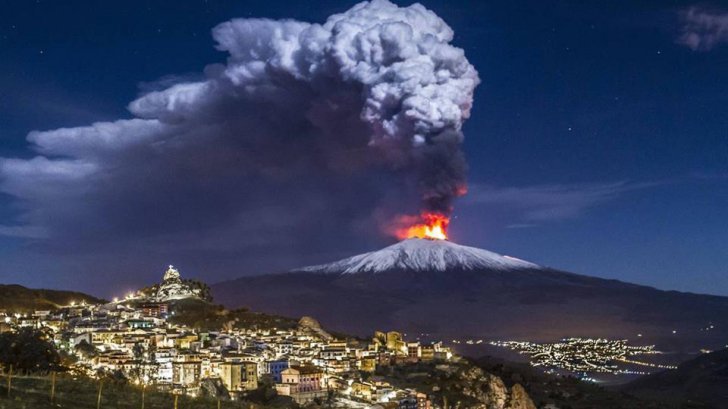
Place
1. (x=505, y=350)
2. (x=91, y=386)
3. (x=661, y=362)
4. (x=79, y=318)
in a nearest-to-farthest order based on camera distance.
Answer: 1. (x=91, y=386)
2. (x=79, y=318)
3. (x=661, y=362)
4. (x=505, y=350)

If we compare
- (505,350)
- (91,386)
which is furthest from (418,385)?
(505,350)

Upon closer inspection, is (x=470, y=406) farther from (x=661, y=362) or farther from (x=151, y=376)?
(x=661, y=362)

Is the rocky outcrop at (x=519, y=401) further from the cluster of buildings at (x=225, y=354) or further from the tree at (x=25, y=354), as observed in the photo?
the tree at (x=25, y=354)

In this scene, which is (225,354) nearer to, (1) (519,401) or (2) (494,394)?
(2) (494,394)

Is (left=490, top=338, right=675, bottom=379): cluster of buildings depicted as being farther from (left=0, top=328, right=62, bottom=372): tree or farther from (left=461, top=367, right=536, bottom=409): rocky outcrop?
(left=0, top=328, right=62, bottom=372): tree

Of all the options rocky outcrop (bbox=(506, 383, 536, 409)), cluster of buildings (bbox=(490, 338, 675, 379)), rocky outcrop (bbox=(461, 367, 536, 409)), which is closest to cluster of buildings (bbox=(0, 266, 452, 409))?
rocky outcrop (bbox=(461, 367, 536, 409))

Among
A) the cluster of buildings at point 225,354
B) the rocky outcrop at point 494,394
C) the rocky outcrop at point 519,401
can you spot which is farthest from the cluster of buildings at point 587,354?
the rocky outcrop at point 519,401

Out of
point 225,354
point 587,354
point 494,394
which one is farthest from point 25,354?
point 587,354
